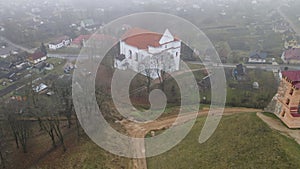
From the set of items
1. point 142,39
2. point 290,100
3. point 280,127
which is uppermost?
point 142,39

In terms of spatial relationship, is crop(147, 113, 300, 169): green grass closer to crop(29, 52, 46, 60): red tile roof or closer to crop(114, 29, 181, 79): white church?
crop(114, 29, 181, 79): white church

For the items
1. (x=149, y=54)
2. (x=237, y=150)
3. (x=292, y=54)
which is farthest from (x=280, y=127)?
(x=292, y=54)

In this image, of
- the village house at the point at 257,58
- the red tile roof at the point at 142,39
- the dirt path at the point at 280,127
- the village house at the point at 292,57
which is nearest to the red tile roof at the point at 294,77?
the dirt path at the point at 280,127

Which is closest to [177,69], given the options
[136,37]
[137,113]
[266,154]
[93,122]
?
[136,37]

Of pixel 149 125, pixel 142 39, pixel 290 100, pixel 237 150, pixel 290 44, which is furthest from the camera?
pixel 290 44

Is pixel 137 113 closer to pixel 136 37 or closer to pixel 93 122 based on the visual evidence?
pixel 93 122

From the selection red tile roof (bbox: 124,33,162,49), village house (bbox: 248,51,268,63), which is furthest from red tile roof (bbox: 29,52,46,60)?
village house (bbox: 248,51,268,63)

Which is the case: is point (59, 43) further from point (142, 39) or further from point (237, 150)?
point (237, 150)
